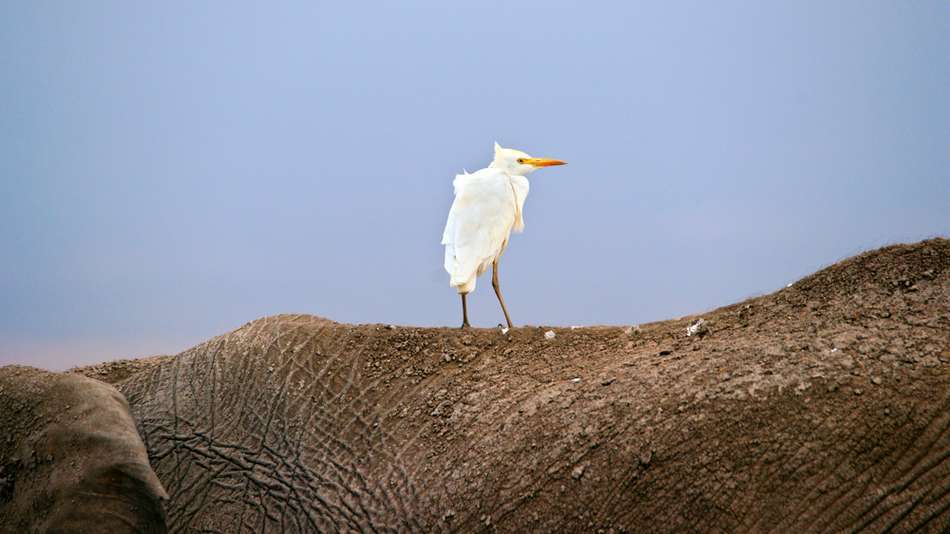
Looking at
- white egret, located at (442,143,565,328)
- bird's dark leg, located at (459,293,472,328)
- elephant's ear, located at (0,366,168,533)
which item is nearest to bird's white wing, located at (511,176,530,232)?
white egret, located at (442,143,565,328)

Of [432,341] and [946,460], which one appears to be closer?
[946,460]

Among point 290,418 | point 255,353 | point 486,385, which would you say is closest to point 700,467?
point 486,385

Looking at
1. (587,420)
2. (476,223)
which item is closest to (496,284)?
(476,223)

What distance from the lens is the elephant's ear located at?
722cm

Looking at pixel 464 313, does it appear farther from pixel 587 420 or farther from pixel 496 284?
pixel 587 420

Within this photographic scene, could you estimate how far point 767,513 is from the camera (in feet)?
19.8

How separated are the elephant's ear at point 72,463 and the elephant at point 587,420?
25 centimetres

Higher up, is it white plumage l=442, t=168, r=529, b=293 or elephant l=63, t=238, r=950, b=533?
white plumage l=442, t=168, r=529, b=293

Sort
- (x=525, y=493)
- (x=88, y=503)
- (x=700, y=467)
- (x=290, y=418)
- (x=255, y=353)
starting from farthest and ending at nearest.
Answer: (x=255, y=353) < (x=290, y=418) < (x=88, y=503) < (x=525, y=493) < (x=700, y=467)

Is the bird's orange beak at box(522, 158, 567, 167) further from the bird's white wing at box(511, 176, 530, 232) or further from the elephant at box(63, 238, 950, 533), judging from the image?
the elephant at box(63, 238, 950, 533)

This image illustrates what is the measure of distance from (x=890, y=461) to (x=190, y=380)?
6356 millimetres

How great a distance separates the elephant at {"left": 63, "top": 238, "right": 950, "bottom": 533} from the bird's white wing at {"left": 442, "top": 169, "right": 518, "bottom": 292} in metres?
1.22

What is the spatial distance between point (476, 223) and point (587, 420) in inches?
141

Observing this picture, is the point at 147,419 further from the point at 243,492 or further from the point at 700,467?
the point at 700,467
